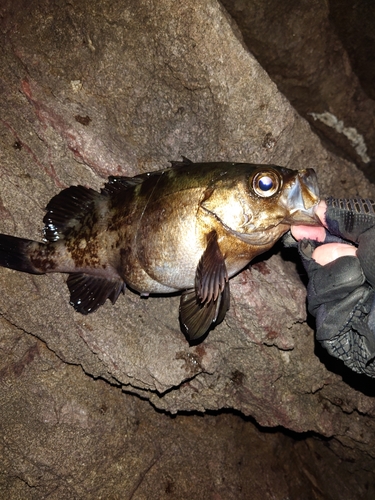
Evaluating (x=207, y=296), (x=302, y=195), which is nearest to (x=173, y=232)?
(x=207, y=296)

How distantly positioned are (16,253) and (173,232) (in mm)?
1277

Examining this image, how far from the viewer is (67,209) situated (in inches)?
130

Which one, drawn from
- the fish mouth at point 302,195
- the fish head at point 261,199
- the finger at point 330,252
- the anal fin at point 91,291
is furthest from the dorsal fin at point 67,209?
the finger at point 330,252

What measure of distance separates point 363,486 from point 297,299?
3042mm

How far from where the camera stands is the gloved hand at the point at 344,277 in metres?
2.49

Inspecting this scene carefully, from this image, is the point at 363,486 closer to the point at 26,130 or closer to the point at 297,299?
the point at 297,299

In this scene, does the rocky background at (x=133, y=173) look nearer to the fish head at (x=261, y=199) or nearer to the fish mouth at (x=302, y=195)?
the fish head at (x=261, y=199)

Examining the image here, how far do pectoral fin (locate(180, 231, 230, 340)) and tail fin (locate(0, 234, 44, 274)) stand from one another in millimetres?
1276

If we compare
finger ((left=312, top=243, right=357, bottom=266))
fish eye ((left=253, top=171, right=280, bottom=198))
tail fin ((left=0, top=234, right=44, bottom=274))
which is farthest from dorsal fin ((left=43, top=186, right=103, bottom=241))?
finger ((left=312, top=243, right=357, bottom=266))

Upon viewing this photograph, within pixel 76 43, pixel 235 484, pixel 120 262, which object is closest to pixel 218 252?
pixel 120 262

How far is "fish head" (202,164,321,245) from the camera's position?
2.68 metres

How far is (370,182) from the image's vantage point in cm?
450

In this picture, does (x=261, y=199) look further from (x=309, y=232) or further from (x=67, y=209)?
(x=67, y=209)

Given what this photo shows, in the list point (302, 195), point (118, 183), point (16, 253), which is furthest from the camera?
point (118, 183)
